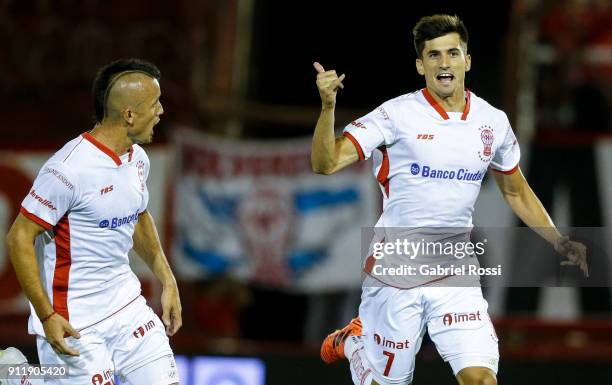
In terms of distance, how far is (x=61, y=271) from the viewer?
532 cm

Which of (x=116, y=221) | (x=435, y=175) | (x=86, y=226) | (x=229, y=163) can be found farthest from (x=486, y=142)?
(x=229, y=163)

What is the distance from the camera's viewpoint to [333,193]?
9656mm

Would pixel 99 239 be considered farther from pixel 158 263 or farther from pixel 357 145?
pixel 357 145

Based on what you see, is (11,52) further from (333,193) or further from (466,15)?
(466,15)

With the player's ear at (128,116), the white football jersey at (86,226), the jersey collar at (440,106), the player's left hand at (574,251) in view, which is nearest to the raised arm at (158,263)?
the white football jersey at (86,226)

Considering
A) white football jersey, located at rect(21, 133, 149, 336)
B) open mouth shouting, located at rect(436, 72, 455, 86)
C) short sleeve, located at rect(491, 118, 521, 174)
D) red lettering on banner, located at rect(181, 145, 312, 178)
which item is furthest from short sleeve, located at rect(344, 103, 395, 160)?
red lettering on banner, located at rect(181, 145, 312, 178)

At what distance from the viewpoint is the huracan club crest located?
5668 millimetres

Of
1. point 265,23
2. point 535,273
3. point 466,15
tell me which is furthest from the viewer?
point 265,23

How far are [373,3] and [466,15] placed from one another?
0.95 metres

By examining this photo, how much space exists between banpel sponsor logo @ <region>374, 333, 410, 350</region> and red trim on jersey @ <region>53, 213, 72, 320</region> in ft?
5.07

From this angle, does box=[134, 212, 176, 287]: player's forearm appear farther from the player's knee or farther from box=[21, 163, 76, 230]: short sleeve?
the player's knee

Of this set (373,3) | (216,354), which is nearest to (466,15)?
(373,3)

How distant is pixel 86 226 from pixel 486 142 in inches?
77.3

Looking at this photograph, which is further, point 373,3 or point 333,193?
point 373,3
